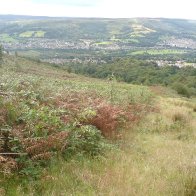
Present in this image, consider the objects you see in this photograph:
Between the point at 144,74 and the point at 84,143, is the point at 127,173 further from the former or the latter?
the point at 144,74

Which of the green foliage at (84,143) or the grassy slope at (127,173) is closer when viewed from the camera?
the grassy slope at (127,173)

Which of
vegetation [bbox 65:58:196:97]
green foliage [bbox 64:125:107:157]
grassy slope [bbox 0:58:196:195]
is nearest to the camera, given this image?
grassy slope [bbox 0:58:196:195]

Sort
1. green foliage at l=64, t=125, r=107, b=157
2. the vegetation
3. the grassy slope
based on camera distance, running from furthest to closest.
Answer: the vegetation < green foliage at l=64, t=125, r=107, b=157 < the grassy slope

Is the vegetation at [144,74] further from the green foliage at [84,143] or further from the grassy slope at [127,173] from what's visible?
the green foliage at [84,143]

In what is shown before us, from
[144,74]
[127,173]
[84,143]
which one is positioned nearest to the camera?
[127,173]

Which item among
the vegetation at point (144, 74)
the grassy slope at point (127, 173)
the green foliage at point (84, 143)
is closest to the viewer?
the grassy slope at point (127, 173)

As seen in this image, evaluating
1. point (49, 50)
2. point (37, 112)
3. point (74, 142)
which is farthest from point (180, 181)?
point (49, 50)

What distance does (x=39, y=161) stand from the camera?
616 centimetres

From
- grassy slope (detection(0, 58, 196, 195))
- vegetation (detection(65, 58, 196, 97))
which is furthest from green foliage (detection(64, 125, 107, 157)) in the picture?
vegetation (detection(65, 58, 196, 97))

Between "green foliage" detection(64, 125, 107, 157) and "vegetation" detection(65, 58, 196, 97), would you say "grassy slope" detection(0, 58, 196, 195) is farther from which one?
"vegetation" detection(65, 58, 196, 97)

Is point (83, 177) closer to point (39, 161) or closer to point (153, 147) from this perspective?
point (39, 161)

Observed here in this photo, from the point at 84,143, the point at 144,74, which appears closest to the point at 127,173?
the point at 84,143

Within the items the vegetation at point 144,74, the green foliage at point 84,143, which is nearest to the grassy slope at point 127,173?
the green foliage at point 84,143

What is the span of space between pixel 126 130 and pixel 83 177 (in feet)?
15.2
